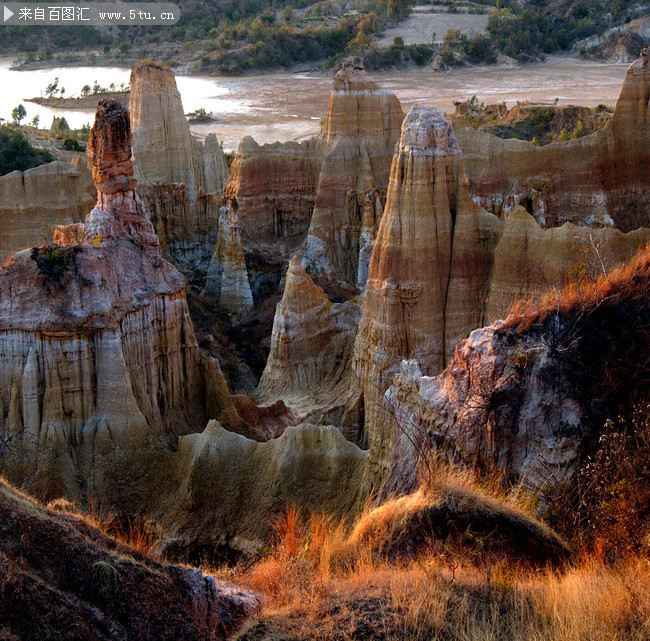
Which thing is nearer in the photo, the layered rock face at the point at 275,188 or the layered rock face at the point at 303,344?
the layered rock face at the point at 303,344

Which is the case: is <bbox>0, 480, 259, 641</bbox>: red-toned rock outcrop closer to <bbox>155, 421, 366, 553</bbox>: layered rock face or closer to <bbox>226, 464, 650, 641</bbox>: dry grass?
<bbox>226, 464, 650, 641</bbox>: dry grass

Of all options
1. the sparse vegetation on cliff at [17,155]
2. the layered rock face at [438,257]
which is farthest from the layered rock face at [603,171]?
the sparse vegetation on cliff at [17,155]

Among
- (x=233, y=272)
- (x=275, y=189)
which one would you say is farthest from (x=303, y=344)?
(x=275, y=189)

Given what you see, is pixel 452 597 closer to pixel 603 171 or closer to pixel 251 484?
pixel 251 484

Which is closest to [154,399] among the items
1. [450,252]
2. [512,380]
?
[450,252]

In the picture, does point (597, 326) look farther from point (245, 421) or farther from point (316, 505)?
point (245, 421)

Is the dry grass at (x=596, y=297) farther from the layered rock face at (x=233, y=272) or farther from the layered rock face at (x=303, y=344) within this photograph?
the layered rock face at (x=233, y=272)
